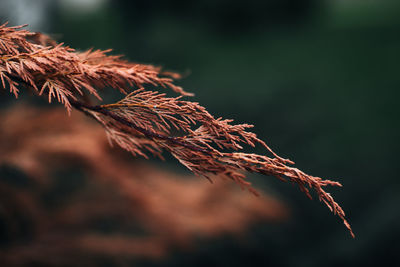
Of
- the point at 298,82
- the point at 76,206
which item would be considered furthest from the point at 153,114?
the point at 298,82

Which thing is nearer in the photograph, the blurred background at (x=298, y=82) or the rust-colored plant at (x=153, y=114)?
the rust-colored plant at (x=153, y=114)

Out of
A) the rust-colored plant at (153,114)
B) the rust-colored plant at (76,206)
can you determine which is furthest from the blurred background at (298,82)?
the rust-colored plant at (153,114)

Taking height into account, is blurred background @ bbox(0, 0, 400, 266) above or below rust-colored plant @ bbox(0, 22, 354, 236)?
above

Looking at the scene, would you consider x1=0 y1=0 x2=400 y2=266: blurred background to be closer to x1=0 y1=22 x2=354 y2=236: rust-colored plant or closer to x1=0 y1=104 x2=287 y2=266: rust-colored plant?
x1=0 y1=104 x2=287 y2=266: rust-colored plant

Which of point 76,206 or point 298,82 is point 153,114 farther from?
point 298,82

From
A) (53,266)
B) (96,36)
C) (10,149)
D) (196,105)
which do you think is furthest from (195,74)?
(196,105)

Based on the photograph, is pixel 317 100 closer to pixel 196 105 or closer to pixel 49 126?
pixel 49 126

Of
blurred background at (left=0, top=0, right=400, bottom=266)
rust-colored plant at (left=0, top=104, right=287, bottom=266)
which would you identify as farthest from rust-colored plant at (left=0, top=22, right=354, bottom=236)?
blurred background at (left=0, top=0, right=400, bottom=266)

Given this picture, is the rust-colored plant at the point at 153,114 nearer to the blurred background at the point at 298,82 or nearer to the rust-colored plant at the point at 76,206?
the rust-colored plant at the point at 76,206
